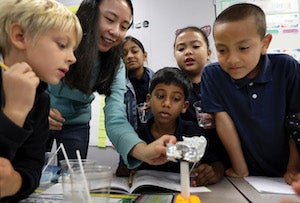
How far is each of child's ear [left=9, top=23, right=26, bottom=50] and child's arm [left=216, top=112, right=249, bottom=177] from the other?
0.72 meters

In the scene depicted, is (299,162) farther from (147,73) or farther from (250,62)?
(147,73)

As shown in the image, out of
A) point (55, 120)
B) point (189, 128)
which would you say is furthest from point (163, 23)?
point (55, 120)

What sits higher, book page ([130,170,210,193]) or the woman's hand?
the woman's hand

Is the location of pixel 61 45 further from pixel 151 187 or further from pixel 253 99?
pixel 253 99

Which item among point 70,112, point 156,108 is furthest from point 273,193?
point 70,112

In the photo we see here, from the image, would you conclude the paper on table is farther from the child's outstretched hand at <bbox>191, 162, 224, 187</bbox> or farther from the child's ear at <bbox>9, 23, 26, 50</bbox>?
the child's ear at <bbox>9, 23, 26, 50</bbox>

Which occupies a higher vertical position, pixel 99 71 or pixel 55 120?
pixel 99 71

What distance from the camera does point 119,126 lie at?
3.28 ft

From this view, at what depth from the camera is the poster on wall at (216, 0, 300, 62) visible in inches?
89.0

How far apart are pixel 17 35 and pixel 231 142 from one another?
80cm

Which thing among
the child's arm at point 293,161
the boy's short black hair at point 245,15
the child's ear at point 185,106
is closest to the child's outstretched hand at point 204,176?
the child's arm at point 293,161

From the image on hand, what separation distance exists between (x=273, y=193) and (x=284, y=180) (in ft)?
0.70

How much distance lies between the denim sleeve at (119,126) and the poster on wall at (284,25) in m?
1.55

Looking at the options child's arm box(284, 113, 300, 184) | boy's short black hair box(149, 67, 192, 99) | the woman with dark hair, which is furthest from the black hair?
child's arm box(284, 113, 300, 184)
